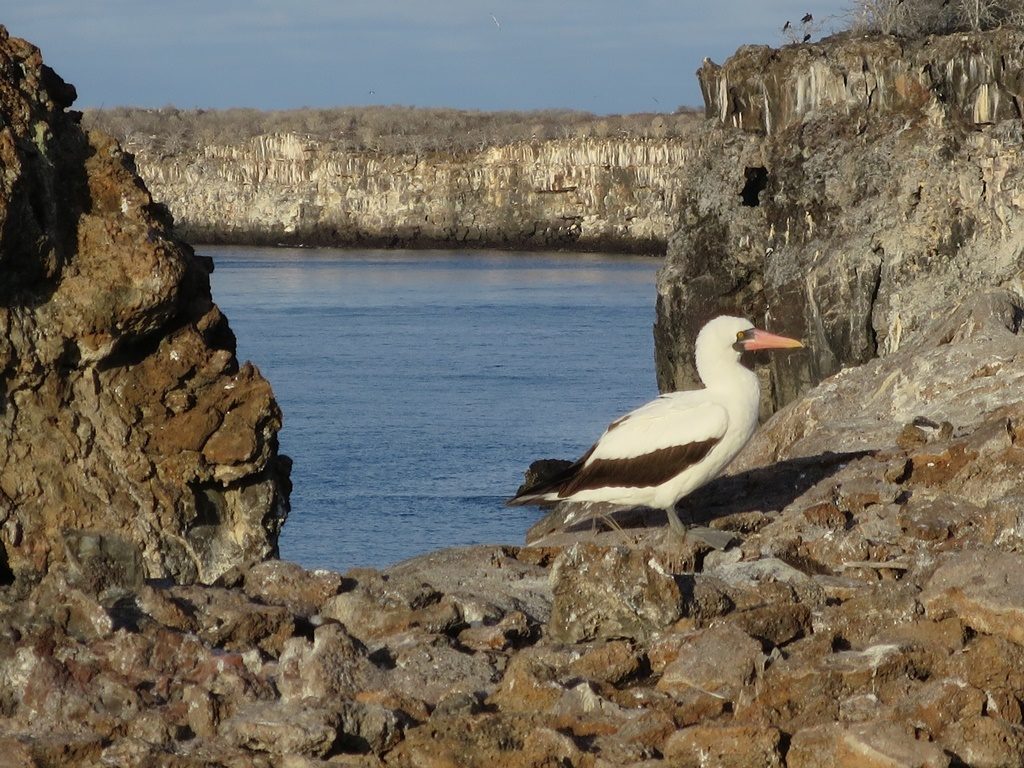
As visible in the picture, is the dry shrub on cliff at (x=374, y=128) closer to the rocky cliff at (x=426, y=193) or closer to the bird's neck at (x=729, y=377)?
the rocky cliff at (x=426, y=193)

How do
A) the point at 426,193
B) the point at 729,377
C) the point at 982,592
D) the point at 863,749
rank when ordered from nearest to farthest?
the point at 863,749 < the point at 982,592 < the point at 729,377 < the point at 426,193

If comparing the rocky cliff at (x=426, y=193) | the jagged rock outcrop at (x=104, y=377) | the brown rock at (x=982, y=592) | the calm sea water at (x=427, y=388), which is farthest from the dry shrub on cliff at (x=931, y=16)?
the rocky cliff at (x=426, y=193)

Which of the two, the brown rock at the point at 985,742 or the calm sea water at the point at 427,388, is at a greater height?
the brown rock at the point at 985,742

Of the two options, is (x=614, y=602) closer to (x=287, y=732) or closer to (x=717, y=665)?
(x=717, y=665)

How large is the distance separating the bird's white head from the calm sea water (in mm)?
13165

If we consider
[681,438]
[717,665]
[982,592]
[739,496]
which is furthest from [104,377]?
[982,592]

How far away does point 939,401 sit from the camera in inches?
425

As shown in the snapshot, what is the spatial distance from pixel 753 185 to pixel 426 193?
81.7 meters

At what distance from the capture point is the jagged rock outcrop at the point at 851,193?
3091cm

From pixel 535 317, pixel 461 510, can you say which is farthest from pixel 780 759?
pixel 535 317

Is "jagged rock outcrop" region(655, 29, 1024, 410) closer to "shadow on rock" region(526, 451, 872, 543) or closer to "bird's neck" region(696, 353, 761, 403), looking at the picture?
"shadow on rock" region(526, 451, 872, 543)

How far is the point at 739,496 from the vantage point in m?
9.39

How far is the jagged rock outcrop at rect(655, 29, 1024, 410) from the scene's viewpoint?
30906mm

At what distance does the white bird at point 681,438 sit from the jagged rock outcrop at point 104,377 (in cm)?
318
